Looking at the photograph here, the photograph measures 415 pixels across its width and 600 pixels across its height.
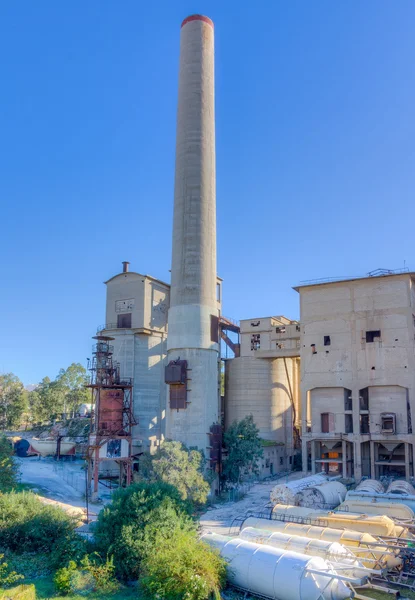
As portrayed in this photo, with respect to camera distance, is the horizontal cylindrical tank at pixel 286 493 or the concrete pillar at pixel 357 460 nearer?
the horizontal cylindrical tank at pixel 286 493

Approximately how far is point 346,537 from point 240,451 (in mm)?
23006

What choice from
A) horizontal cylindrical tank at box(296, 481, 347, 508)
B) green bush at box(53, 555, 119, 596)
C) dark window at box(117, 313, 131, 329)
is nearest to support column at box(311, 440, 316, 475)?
horizontal cylindrical tank at box(296, 481, 347, 508)

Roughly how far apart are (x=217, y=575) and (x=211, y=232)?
33.3m

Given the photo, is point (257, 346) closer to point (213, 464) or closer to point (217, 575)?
point (213, 464)

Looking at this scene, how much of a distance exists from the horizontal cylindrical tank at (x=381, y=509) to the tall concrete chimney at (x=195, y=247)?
15.0 metres

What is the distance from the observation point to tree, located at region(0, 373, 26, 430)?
255 ft

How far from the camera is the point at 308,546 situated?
2292 centimetres

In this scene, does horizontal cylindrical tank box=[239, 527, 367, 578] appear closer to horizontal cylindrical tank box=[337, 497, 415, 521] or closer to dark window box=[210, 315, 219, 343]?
horizontal cylindrical tank box=[337, 497, 415, 521]

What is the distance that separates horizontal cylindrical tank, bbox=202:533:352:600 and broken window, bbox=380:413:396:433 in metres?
27.4

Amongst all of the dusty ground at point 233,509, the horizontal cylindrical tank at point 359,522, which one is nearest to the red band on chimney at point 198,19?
the dusty ground at point 233,509

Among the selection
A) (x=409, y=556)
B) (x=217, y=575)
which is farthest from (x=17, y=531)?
(x=409, y=556)

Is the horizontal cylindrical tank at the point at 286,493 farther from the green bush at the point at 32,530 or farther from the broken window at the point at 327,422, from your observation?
the green bush at the point at 32,530

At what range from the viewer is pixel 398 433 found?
47.1 metres

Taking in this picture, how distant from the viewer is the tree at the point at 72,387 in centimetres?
8681
